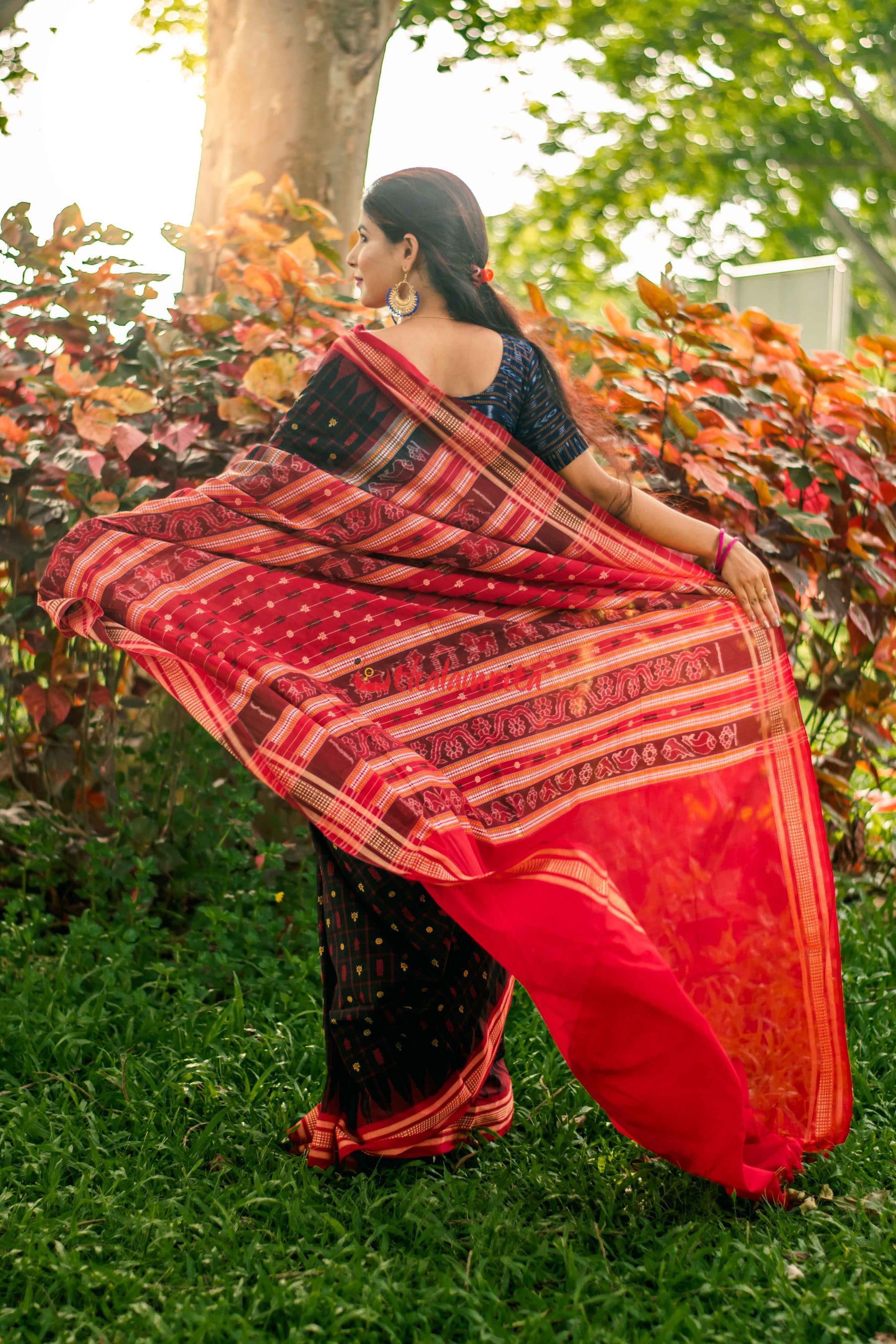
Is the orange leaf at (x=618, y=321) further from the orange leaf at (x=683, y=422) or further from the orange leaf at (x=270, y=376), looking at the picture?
the orange leaf at (x=270, y=376)

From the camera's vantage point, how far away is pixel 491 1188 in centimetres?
223

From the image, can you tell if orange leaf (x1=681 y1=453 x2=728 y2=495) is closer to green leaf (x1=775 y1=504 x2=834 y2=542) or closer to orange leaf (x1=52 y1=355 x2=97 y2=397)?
green leaf (x1=775 y1=504 x2=834 y2=542)

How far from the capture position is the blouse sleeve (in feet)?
7.58

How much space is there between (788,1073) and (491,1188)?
23.2 inches

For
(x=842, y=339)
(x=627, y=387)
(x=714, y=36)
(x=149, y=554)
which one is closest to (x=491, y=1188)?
(x=149, y=554)

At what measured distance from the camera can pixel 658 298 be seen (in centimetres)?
314

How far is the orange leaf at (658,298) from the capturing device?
313 centimetres

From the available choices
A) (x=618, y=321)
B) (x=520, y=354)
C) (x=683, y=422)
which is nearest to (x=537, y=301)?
(x=618, y=321)

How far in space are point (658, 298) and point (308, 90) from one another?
189 centimetres

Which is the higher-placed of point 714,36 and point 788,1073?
point 714,36

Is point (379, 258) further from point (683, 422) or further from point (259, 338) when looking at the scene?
point (683, 422)

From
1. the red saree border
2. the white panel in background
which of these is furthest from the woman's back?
the white panel in background

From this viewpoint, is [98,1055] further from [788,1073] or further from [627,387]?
[627,387]

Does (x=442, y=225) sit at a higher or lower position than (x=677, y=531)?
higher
